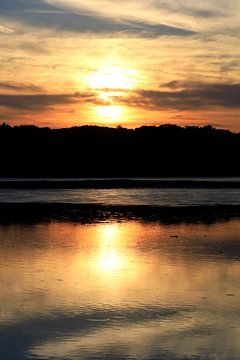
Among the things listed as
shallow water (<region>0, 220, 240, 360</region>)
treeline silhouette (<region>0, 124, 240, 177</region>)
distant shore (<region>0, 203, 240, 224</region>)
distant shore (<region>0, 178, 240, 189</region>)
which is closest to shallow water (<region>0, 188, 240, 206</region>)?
distant shore (<region>0, 203, 240, 224</region>)

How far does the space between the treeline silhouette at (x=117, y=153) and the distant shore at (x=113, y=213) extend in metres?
77.7

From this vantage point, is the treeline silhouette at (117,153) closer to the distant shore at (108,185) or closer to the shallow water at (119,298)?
the distant shore at (108,185)

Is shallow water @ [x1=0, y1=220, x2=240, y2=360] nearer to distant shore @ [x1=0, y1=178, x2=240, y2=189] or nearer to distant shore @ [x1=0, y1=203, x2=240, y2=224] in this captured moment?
distant shore @ [x1=0, y1=203, x2=240, y2=224]

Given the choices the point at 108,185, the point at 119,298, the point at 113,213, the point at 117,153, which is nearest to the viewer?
the point at 119,298

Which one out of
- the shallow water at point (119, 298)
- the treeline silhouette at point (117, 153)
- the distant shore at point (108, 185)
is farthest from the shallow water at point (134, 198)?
the treeline silhouette at point (117, 153)

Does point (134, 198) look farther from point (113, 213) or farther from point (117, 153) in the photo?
point (117, 153)

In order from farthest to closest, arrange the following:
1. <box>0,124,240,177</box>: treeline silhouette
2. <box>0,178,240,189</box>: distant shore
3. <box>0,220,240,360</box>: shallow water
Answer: <box>0,124,240,177</box>: treeline silhouette, <box>0,178,240,189</box>: distant shore, <box>0,220,240,360</box>: shallow water

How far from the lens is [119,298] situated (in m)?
13.0

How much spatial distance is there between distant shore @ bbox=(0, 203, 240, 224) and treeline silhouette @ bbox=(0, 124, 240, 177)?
77678 millimetres

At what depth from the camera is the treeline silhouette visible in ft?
400

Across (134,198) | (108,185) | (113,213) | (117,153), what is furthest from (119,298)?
(117,153)

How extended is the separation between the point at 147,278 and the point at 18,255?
4.52m

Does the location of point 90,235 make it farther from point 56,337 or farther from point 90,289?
point 56,337

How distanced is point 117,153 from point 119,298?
4746 inches
